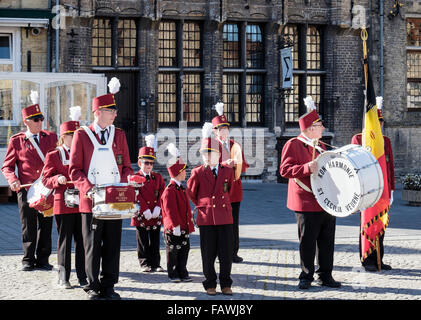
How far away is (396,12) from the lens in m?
23.8

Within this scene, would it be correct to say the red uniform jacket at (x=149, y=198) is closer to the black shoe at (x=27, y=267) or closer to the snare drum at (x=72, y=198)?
the black shoe at (x=27, y=267)

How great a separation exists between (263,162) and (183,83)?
3.46m

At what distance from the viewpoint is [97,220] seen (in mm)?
7523

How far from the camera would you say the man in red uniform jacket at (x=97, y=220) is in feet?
24.7

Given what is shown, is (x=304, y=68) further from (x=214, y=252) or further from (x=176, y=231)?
(x=214, y=252)

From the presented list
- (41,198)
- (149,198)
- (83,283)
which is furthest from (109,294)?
(149,198)

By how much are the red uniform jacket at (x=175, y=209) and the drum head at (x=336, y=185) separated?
1.66 metres

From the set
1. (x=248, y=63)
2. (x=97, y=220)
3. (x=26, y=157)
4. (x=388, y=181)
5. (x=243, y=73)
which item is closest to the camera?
(x=97, y=220)

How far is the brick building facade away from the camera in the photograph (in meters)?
21.5

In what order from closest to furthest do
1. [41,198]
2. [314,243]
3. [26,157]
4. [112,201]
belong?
[112,201], [314,243], [41,198], [26,157]

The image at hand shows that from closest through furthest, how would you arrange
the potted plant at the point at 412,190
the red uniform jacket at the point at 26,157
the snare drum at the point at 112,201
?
the snare drum at the point at 112,201, the red uniform jacket at the point at 26,157, the potted plant at the point at 412,190

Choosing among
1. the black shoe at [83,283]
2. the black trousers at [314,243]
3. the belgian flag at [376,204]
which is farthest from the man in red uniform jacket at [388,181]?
the black shoe at [83,283]

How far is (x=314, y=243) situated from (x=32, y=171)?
3728 mm

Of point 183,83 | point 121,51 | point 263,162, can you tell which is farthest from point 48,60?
point 263,162
